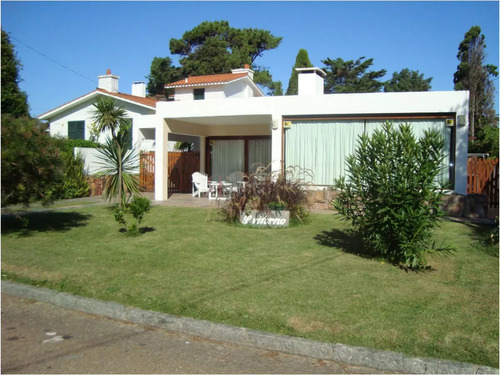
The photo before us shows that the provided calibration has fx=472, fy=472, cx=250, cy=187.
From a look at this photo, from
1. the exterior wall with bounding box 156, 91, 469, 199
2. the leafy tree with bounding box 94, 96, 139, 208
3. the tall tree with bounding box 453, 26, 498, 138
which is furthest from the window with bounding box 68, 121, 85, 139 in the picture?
the tall tree with bounding box 453, 26, 498, 138

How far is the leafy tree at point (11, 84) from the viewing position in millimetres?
23000

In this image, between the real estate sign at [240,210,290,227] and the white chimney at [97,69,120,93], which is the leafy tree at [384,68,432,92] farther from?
the real estate sign at [240,210,290,227]

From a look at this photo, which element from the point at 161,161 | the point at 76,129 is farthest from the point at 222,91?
the point at 161,161

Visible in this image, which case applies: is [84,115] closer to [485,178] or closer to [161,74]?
[161,74]

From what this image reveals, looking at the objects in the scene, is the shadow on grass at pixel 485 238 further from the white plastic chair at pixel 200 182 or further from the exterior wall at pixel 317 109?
the white plastic chair at pixel 200 182

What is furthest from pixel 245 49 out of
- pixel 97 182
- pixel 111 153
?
pixel 111 153

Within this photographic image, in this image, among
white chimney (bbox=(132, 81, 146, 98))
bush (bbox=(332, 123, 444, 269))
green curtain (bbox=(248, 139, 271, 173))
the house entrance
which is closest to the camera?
bush (bbox=(332, 123, 444, 269))

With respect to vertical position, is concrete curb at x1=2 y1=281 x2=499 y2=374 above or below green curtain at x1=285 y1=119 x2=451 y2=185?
below

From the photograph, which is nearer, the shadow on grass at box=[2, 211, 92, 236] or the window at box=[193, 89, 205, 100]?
the shadow on grass at box=[2, 211, 92, 236]

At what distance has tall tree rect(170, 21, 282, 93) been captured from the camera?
44.4 meters

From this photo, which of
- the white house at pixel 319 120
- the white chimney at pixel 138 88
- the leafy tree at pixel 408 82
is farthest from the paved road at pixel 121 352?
the leafy tree at pixel 408 82

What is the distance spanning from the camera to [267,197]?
11359 mm

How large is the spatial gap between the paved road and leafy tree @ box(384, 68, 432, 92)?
66266 millimetres

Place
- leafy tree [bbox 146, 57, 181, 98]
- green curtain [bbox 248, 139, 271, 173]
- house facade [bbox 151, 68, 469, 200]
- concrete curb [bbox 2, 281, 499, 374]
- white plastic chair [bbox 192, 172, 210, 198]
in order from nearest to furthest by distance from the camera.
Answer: concrete curb [bbox 2, 281, 499, 374]
house facade [bbox 151, 68, 469, 200]
white plastic chair [bbox 192, 172, 210, 198]
green curtain [bbox 248, 139, 271, 173]
leafy tree [bbox 146, 57, 181, 98]
